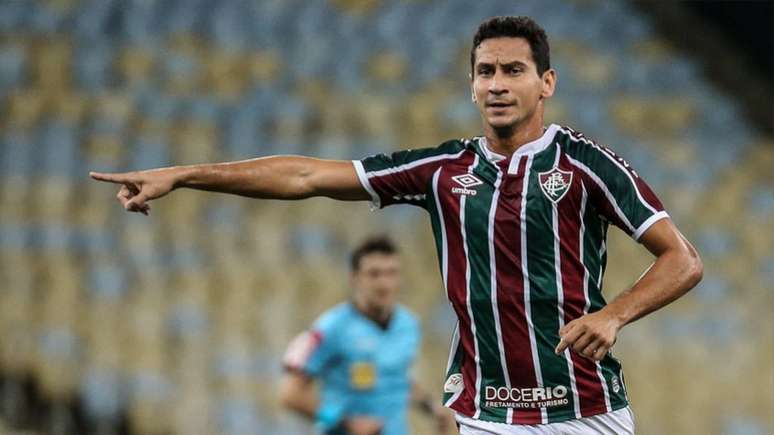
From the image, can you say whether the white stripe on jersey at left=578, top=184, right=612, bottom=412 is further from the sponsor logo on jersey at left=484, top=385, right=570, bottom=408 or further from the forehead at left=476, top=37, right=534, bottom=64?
the forehead at left=476, top=37, right=534, bottom=64

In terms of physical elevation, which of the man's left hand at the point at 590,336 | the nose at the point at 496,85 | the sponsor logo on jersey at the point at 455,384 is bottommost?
the sponsor logo on jersey at the point at 455,384

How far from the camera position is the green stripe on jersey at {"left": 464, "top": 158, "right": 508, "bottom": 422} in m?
3.94

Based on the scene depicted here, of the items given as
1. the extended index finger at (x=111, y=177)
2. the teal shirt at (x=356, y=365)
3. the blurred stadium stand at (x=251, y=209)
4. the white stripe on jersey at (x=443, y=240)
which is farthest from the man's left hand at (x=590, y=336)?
the blurred stadium stand at (x=251, y=209)

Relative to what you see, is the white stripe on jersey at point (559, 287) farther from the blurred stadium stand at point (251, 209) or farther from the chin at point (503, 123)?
the blurred stadium stand at point (251, 209)

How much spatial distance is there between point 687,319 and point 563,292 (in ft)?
23.1

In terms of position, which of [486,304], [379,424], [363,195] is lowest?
[379,424]

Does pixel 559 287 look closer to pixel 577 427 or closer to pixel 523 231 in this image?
pixel 523 231

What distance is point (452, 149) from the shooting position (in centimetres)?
413

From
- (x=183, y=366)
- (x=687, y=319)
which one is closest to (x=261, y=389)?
(x=183, y=366)

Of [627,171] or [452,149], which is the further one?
[452,149]

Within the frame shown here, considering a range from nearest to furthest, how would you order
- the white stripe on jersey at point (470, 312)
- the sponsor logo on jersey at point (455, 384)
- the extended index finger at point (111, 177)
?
the extended index finger at point (111, 177) → the white stripe on jersey at point (470, 312) → the sponsor logo on jersey at point (455, 384)

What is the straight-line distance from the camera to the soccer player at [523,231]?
3875 mm

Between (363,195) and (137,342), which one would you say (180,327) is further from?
(363,195)

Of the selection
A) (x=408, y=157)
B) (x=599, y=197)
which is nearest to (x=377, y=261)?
(x=408, y=157)
